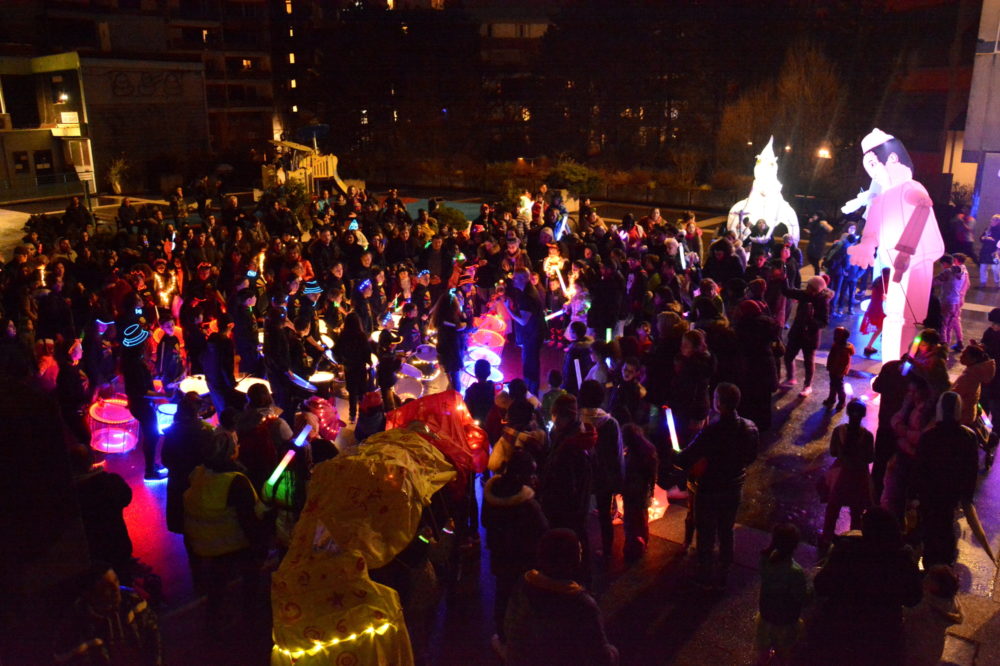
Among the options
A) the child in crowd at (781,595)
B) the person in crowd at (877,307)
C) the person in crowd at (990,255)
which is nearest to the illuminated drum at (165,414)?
the child in crowd at (781,595)

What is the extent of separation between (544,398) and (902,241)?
5790 millimetres

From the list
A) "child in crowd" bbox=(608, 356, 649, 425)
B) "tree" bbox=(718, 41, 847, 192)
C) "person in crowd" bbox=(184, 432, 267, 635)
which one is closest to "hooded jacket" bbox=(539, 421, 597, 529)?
"child in crowd" bbox=(608, 356, 649, 425)

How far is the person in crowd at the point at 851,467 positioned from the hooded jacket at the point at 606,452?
1674 mm

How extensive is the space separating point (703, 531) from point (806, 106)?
107 ft

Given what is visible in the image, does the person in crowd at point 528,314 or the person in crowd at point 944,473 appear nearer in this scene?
the person in crowd at point 944,473

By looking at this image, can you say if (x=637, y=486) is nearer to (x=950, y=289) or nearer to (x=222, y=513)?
(x=222, y=513)

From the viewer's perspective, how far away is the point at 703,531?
18.6 feet

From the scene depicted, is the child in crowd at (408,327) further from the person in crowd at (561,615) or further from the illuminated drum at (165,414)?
the person in crowd at (561,615)

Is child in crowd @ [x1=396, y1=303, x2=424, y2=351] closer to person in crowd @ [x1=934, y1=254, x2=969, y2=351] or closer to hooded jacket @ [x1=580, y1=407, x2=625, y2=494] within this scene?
hooded jacket @ [x1=580, y1=407, x2=625, y2=494]

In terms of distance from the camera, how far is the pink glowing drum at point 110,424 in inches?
298

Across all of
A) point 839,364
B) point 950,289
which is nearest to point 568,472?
point 839,364

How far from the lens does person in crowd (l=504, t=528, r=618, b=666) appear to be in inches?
144

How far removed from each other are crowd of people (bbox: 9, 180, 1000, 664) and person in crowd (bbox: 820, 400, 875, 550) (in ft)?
0.05

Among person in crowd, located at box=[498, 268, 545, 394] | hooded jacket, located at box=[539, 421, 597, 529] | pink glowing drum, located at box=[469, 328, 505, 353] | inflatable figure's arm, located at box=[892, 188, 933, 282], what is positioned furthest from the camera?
pink glowing drum, located at box=[469, 328, 505, 353]
